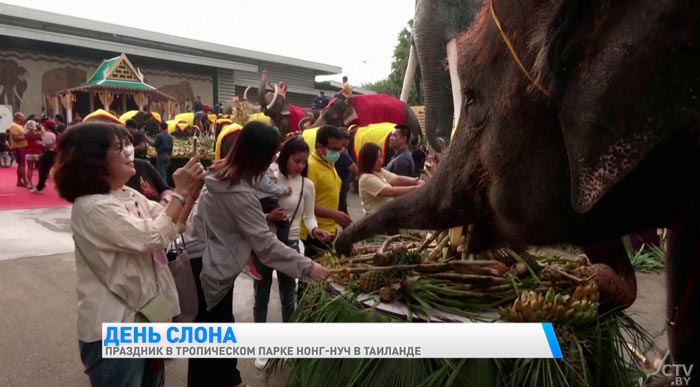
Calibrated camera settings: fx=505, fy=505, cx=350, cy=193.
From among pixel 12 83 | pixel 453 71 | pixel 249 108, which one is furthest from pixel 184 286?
pixel 12 83

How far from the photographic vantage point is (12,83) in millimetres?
20266

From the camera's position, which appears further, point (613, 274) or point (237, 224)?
point (237, 224)

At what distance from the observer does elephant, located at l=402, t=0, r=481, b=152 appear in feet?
14.4

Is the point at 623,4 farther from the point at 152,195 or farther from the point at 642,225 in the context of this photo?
the point at 152,195

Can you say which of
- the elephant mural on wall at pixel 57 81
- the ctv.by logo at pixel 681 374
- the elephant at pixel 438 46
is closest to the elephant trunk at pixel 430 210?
the ctv.by logo at pixel 681 374

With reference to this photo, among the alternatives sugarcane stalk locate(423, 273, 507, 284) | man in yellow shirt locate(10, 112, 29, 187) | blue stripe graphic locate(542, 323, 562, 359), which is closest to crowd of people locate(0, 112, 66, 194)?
man in yellow shirt locate(10, 112, 29, 187)

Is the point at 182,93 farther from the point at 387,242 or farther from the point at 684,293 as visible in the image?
the point at 684,293

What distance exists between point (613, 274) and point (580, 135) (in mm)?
1408

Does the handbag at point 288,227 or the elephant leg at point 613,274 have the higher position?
the elephant leg at point 613,274

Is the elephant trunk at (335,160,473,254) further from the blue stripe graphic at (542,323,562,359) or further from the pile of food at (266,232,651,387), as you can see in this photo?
the blue stripe graphic at (542,323,562,359)

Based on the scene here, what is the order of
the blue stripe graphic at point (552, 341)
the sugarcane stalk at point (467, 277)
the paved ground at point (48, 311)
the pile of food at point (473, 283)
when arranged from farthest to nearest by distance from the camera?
the paved ground at point (48, 311) < the sugarcane stalk at point (467, 277) < the pile of food at point (473, 283) < the blue stripe graphic at point (552, 341)

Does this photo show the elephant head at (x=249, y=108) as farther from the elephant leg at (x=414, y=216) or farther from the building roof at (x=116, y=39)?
the elephant leg at (x=414, y=216)

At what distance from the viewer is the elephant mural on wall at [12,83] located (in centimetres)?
2006

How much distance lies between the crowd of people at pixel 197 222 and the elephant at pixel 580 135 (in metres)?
1.24
